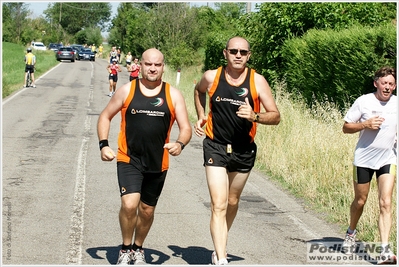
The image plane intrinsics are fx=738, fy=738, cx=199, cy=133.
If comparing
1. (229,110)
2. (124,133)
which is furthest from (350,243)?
(124,133)

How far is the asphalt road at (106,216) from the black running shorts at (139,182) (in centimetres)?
72

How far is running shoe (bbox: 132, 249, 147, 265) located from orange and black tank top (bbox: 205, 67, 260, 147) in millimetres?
1309

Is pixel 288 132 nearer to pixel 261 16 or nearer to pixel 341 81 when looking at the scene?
pixel 341 81

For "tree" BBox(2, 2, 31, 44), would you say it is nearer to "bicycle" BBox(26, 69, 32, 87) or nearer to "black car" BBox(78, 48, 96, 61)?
"black car" BBox(78, 48, 96, 61)

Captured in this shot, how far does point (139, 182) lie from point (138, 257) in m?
0.78

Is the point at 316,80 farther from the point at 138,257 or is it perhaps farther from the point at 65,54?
the point at 65,54

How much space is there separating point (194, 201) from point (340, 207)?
2106mm

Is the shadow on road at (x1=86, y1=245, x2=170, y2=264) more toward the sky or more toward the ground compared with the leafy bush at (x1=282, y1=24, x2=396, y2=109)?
more toward the ground

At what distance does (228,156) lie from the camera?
23.4ft

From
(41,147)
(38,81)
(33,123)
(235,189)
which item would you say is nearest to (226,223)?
(235,189)

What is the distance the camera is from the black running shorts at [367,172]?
24.2 feet

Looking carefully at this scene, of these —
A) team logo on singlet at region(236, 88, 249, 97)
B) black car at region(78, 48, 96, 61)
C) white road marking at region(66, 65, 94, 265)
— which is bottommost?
black car at region(78, 48, 96, 61)

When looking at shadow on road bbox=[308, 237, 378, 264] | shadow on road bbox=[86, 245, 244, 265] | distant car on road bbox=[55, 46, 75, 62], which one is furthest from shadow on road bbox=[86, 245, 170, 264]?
distant car on road bbox=[55, 46, 75, 62]

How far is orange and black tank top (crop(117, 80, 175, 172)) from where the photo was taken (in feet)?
22.1
